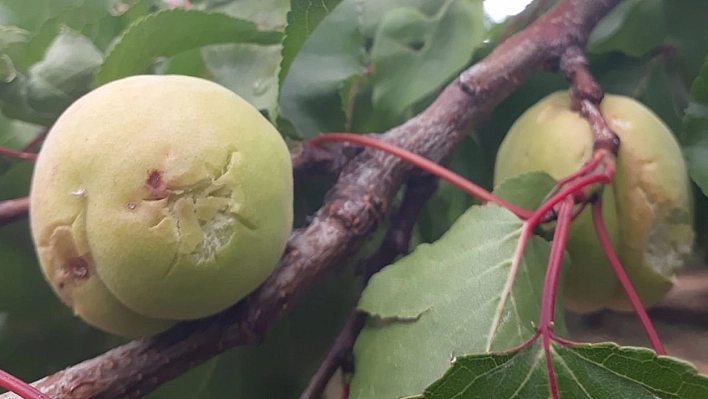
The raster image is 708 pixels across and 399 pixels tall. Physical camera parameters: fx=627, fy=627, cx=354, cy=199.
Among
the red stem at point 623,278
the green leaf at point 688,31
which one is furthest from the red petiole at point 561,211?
the green leaf at point 688,31

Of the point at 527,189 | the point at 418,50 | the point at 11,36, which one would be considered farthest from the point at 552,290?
the point at 11,36

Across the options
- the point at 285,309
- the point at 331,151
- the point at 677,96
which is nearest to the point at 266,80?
the point at 331,151

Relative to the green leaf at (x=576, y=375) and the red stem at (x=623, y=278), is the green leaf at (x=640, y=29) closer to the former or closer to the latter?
the red stem at (x=623, y=278)

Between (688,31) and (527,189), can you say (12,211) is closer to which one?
(527,189)

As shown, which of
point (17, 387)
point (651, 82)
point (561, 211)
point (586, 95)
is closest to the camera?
point (17, 387)

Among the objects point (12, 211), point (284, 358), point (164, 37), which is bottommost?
point (284, 358)

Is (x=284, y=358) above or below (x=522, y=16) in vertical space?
below

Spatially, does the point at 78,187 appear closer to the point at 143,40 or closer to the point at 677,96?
the point at 143,40
